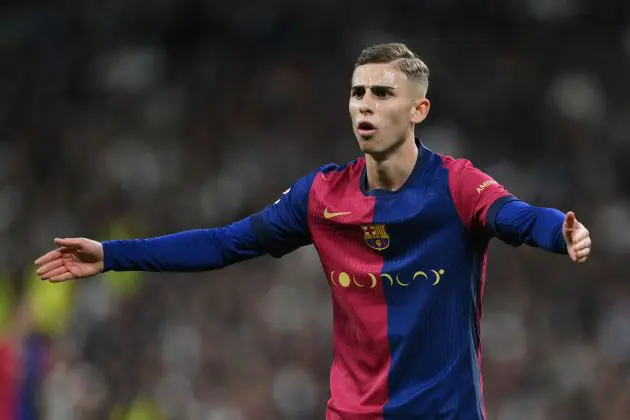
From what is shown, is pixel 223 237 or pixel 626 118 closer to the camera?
pixel 223 237

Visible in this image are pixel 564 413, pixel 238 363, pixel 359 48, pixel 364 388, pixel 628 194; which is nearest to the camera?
pixel 364 388

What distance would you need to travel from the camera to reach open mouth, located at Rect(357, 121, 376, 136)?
4.64 meters

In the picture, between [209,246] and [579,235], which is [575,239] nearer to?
[579,235]

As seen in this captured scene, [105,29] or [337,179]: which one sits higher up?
[105,29]

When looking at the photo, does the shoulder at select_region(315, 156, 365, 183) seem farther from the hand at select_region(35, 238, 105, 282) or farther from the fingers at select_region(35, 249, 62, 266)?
the fingers at select_region(35, 249, 62, 266)

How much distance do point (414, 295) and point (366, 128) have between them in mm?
609

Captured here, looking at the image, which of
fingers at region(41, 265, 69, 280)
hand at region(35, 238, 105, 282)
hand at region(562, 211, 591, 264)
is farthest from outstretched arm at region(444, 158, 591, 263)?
fingers at region(41, 265, 69, 280)

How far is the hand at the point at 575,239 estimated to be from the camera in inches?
156

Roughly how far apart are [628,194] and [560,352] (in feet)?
7.20

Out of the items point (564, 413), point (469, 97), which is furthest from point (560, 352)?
point (469, 97)

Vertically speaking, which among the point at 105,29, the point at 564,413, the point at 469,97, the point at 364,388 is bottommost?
the point at 564,413

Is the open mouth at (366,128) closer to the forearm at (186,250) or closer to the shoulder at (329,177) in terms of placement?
the shoulder at (329,177)

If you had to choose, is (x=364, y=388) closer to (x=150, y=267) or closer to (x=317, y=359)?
(x=150, y=267)

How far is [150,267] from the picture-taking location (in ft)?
16.0
